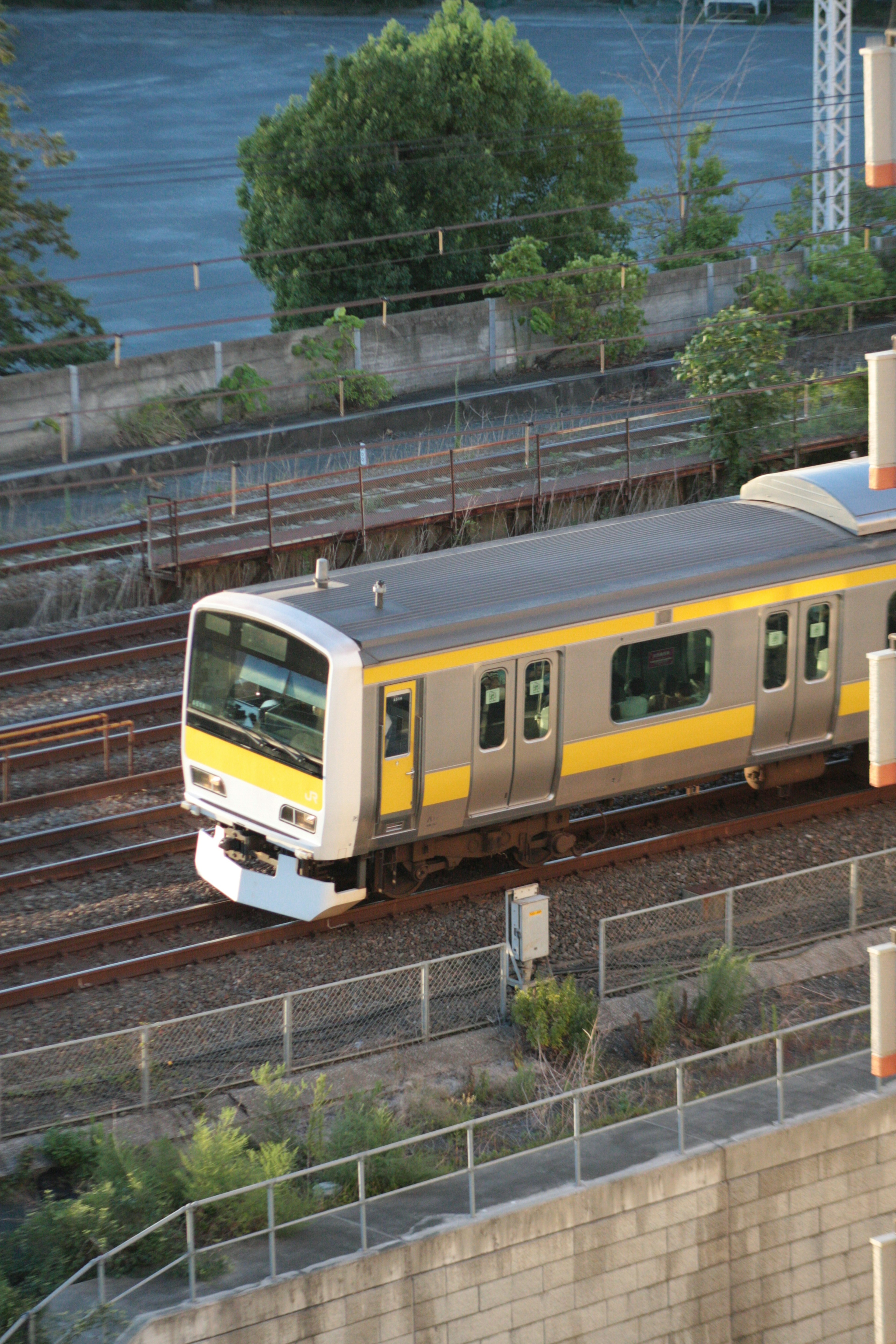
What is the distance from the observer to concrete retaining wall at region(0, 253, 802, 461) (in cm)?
2931

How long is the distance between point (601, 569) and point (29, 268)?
19950mm

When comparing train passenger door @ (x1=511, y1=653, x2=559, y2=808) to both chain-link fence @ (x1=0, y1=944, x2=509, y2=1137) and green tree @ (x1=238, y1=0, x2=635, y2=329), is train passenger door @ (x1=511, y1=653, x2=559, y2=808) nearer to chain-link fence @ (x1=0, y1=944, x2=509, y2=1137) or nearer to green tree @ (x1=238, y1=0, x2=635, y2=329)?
chain-link fence @ (x1=0, y1=944, x2=509, y2=1137)

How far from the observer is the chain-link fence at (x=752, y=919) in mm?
13922

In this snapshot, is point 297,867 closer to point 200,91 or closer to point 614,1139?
point 614,1139

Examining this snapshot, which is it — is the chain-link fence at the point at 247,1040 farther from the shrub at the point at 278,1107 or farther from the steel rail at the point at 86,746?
the steel rail at the point at 86,746

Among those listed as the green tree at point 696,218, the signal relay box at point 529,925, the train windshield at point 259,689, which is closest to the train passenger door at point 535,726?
the signal relay box at point 529,925

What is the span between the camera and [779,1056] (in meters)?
11.2

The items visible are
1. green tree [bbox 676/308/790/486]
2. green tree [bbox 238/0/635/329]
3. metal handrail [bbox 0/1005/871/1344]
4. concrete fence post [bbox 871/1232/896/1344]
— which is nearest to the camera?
concrete fence post [bbox 871/1232/896/1344]

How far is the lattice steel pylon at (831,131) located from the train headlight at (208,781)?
63.6 ft

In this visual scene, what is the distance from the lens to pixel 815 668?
53.6 feet

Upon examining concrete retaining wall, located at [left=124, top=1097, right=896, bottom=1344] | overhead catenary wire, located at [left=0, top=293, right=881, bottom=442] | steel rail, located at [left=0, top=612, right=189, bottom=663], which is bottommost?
concrete retaining wall, located at [left=124, top=1097, right=896, bottom=1344]

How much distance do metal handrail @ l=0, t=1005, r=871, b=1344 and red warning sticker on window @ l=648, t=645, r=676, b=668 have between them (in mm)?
3975

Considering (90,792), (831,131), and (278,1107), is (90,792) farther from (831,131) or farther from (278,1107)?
(831,131)

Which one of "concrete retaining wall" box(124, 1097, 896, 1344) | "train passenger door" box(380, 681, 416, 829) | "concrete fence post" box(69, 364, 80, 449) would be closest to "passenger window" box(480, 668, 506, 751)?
"train passenger door" box(380, 681, 416, 829)
